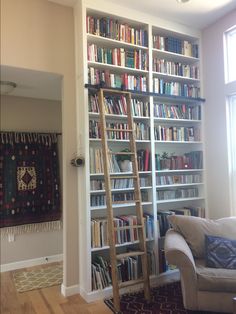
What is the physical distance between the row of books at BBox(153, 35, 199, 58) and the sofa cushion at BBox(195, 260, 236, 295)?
2.72 metres

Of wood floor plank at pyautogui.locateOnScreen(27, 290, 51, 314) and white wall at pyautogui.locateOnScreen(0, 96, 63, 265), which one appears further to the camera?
white wall at pyautogui.locateOnScreen(0, 96, 63, 265)

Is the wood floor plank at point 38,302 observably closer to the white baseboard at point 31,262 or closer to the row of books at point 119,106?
the white baseboard at point 31,262

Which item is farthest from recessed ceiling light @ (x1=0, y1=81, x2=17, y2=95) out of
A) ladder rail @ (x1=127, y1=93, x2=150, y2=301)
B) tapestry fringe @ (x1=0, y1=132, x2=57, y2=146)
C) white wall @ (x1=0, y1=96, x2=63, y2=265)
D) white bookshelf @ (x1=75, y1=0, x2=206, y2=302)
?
ladder rail @ (x1=127, y1=93, x2=150, y2=301)

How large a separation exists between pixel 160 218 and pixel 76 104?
1.73m

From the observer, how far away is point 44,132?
4348 mm

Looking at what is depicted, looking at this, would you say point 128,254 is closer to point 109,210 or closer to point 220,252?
point 109,210

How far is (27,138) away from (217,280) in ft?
10.4

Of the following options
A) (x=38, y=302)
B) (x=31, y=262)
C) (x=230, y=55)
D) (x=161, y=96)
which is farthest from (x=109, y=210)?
(x=230, y=55)

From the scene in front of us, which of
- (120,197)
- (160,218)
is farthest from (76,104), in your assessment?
(160,218)

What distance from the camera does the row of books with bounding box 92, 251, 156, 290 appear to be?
2988 millimetres

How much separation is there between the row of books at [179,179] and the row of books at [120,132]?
575mm

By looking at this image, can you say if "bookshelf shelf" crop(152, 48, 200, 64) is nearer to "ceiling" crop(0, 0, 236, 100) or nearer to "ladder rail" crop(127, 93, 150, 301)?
"ceiling" crop(0, 0, 236, 100)

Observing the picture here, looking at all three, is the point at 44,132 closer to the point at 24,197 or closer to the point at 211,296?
the point at 24,197

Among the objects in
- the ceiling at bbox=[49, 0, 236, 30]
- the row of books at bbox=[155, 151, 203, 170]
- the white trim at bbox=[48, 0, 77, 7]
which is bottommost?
the row of books at bbox=[155, 151, 203, 170]
